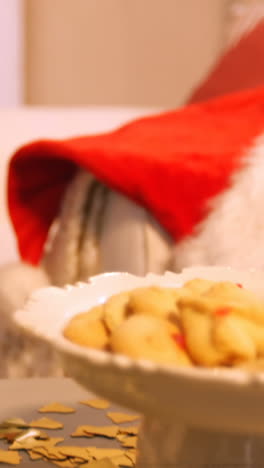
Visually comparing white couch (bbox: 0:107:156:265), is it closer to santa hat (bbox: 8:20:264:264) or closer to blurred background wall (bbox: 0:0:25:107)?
santa hat (bbox: 8:20:264:264)

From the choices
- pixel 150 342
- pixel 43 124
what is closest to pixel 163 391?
pixel 150 342

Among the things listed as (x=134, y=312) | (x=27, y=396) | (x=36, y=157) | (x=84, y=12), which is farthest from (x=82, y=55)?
(x=134, y=312)

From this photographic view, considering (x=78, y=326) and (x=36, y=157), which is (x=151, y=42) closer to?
(x=36, y=157)

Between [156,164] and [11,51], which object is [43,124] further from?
[11,51]

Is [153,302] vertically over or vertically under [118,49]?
under

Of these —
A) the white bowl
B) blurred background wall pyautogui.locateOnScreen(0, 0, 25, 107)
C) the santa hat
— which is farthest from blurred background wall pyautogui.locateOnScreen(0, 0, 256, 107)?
the white bowl

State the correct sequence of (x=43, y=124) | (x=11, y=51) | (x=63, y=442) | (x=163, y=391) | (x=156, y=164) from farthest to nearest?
(x=11, y=51) → (x=43, y=124) → (x=156, y=164) → (x=63, y=442) → (x=163, y=391)
